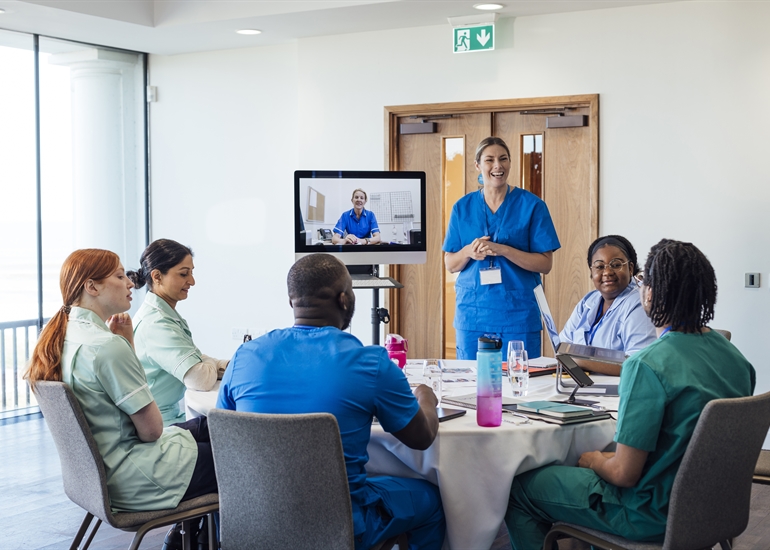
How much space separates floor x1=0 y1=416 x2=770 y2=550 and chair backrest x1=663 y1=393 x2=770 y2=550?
0.97 meters

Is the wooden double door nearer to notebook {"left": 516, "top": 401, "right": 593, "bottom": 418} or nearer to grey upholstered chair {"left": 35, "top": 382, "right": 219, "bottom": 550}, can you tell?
notebook {"left": 516, "top": 401, "right": 593, "bottom": 418}

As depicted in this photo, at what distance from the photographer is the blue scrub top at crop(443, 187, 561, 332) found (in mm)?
3717

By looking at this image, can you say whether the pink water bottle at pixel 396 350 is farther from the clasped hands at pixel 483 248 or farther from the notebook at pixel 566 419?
the clasped hands at pixel 483 248

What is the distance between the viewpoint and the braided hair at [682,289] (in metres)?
1.94

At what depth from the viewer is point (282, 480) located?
1755mm

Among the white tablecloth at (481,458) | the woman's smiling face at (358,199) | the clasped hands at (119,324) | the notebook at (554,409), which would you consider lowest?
the white tablecloth at (481,458)

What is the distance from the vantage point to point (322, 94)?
18.2 ft

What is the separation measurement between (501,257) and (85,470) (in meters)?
2.25

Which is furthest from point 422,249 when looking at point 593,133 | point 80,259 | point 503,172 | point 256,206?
point 256,206

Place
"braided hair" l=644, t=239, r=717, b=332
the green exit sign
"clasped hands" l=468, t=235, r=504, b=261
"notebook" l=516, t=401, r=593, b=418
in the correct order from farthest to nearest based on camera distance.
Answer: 1. the green exit sign
2. "clasped hands" l=468, t=235, r=504, b=261
3. "notebook" l=516, t=401, r=593, b=418
4. "braided hair" l=644, t=239, r=717, b=332

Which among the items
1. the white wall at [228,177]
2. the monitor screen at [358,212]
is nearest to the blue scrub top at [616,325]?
the monitor screen at [358,212]

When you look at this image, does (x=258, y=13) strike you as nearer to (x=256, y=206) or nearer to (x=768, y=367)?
(x=256, y=206)

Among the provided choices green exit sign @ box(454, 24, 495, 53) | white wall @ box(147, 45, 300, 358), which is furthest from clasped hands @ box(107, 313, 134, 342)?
white wall @ box(147, 45, 300, 358)

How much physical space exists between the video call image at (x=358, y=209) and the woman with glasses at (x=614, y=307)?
1.08 meters
